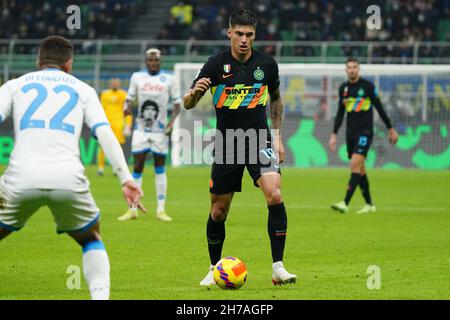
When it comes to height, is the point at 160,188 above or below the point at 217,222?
below

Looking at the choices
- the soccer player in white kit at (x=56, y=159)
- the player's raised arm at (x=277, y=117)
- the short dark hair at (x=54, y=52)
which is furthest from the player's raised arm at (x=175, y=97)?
the soccer player in white kit at (x=56, y=159)

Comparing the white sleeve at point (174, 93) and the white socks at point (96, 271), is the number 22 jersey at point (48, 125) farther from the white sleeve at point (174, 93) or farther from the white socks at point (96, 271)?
the white sleeve at point (174, 93)

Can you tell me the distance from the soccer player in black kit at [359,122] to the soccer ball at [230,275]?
8.23 meters

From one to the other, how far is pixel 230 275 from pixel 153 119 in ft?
24.2

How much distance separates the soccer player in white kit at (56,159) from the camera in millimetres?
6426

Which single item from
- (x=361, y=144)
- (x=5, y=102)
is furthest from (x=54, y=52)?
(x=361, y=144)

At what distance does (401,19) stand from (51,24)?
43.2ft

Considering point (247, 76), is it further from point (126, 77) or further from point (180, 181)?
point (126, 77)

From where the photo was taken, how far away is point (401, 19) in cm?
3309

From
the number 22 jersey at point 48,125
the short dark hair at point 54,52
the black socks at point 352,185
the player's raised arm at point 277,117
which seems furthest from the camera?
the black socks at point 352,185

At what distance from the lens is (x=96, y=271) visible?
6629mm

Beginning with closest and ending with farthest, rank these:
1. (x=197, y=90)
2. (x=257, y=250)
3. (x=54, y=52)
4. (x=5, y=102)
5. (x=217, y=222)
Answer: (x=5, y=102), (x=54, y=52), (x=197, y=90), (x=217, y=222), (x=257, y=250)

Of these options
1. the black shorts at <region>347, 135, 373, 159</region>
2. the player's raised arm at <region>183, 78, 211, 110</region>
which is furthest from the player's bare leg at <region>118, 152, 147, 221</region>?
the player's raised arm at <region>183, 78, 211, 110</region>

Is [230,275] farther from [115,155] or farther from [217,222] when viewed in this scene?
[115,155]
